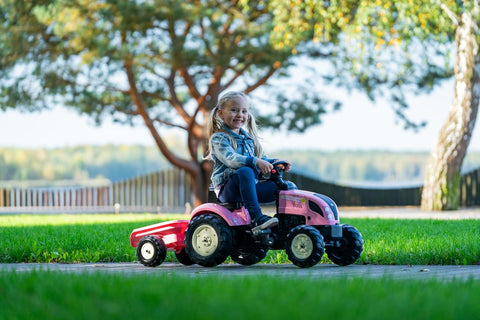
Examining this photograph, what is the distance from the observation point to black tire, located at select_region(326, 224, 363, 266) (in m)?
5.42

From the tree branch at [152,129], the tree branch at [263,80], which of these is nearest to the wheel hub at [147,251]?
the tree branch at [152,129]

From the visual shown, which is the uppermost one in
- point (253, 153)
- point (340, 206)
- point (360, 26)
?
point (360, 26)

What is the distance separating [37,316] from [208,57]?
61.3ft

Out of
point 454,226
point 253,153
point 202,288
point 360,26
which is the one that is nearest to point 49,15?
point 360,26

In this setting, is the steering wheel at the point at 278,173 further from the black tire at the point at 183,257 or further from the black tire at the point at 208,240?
the black tire at the point at 183,257

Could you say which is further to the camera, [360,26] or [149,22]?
[149,22]

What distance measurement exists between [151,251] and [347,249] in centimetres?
159

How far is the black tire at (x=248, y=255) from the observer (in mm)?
5730

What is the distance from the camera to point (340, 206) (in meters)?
26.2

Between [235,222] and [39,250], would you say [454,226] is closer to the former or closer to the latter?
[235,222]

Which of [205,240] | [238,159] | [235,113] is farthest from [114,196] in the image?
[238,159]

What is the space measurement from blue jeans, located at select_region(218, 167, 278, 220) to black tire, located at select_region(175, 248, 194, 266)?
638 mm

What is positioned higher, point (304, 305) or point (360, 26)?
point (360, 26)

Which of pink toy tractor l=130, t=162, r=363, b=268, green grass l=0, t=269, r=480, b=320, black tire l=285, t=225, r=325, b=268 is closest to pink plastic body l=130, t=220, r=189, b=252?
pink toy tractor l=130, t=162, r=363, b=268
